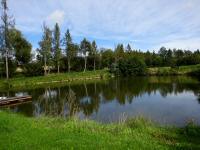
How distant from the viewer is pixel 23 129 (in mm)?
10805

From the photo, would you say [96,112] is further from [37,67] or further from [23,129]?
[37,67]

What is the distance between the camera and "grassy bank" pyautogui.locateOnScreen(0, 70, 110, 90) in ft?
153

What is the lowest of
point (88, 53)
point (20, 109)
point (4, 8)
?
point (20, 109)

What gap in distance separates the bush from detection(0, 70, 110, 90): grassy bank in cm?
722

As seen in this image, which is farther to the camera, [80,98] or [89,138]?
[80,98]

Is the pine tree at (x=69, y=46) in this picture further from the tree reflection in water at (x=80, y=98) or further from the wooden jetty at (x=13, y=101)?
the wooden jetty at (x=13, y=101)

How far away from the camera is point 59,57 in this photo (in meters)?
67.4

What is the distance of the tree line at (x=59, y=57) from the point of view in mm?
53875

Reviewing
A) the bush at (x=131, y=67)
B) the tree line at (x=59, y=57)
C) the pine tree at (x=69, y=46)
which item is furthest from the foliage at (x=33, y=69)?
the bush at (x=131, y=67)

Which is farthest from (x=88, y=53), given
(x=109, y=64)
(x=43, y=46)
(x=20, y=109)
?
(x=20, y=109)

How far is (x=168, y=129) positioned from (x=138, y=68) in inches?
2826

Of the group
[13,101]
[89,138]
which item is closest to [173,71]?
[13,101]

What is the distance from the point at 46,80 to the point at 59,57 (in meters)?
12.3

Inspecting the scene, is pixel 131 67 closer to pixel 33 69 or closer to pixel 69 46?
pixel 69 46
